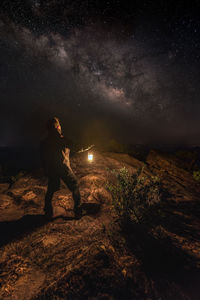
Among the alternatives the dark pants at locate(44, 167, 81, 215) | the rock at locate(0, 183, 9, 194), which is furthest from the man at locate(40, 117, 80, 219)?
the rock at locate(0, 183, 9, 194)

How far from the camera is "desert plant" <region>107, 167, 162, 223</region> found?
2916mm

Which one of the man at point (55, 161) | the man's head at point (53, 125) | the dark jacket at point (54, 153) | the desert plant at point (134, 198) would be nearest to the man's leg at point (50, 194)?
the man at point (55, 161)

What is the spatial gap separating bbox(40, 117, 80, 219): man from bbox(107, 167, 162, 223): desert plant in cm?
110

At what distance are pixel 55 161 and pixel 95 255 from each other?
2.16m

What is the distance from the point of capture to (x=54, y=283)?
5.24 feet

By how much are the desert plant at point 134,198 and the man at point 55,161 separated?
110 centimetres

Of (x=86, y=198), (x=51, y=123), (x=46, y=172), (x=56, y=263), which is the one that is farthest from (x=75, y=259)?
(x=51, y=123)

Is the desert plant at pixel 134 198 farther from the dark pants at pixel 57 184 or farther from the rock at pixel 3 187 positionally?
the rock at pixel 3 187

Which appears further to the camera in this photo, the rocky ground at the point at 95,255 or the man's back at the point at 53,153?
the man's back at the point at 53,153

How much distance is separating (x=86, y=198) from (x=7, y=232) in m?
2.21

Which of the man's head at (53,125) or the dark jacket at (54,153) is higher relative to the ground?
the man's head at (53,125)

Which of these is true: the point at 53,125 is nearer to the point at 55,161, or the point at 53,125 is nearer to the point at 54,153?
the point at 54,153

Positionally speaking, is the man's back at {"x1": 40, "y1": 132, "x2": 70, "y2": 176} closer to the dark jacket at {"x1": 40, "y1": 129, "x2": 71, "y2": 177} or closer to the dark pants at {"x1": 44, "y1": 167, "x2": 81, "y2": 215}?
the dark jacket at {"x1": 40, "y1": 129, "x2": 71, "y2": 177}

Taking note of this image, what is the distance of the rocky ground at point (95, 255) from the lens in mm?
1592
